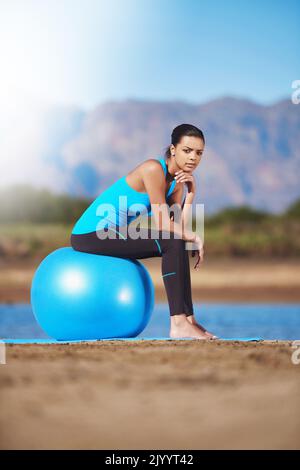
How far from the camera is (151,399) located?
135 inches

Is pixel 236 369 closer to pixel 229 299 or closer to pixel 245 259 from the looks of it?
pixel 229 299

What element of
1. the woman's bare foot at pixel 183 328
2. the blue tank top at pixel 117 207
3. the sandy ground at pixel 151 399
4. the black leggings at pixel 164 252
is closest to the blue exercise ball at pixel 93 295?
the black leggings at pixel 164 252

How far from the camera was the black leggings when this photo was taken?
16.9 feet

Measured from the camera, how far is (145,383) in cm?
374

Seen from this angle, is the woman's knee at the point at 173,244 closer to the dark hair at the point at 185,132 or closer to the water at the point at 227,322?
the dark hair at the point at 185,132

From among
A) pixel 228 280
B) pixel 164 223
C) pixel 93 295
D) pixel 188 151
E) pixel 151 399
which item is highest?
pixel 228 280

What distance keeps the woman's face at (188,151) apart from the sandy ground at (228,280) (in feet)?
37.4

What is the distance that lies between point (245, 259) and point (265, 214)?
519 centimetres

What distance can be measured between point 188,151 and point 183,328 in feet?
4.13

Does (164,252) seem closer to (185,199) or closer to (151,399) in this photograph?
(185,199)

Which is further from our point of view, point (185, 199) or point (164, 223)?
point (185, 199)

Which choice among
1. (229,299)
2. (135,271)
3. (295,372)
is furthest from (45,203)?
(295,372)

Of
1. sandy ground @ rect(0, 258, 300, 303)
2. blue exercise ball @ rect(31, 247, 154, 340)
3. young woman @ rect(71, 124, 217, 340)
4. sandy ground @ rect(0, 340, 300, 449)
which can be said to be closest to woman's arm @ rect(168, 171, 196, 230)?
young woman @ rect(71, 124, 217, 340)

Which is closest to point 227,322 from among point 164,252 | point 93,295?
point 93,295
